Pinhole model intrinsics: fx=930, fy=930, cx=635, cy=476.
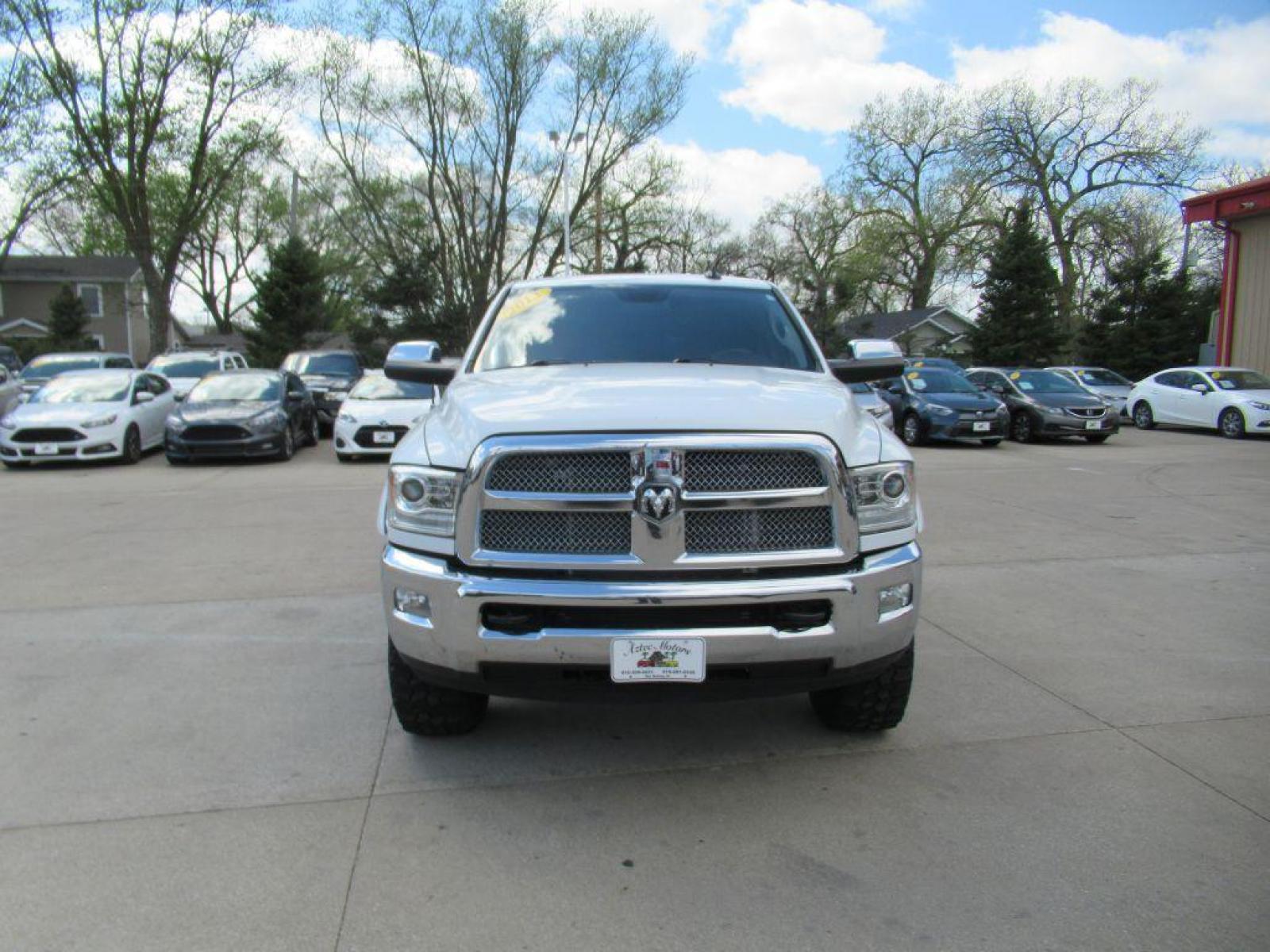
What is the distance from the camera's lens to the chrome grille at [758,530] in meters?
3.12

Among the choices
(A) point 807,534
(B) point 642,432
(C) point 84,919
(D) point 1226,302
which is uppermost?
(D) point 1226,302

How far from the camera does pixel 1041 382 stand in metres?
19.0

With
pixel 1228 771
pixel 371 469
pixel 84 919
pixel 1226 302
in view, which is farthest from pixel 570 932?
pixel 1226 302

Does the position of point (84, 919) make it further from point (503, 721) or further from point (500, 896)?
point (503, 721)

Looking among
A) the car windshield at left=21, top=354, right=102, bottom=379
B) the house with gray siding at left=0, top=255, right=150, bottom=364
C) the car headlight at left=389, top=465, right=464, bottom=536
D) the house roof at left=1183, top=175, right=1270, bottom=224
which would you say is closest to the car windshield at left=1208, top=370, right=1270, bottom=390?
the house roof at left=1183, top=175, right=1270, bottom=224

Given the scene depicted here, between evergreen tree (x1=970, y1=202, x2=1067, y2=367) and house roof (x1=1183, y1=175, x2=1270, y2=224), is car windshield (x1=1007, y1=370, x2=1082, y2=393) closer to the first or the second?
house roof (x1=1183, y1=175, x2=1270, y2=224)

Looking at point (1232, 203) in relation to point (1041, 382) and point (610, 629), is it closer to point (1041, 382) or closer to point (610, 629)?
point (1041, 382)

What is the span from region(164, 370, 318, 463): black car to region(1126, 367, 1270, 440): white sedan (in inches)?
703

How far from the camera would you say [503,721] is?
4.07m

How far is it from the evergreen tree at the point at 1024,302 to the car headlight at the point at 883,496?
30261mm

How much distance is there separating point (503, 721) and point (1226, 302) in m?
26.2

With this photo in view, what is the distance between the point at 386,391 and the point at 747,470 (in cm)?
1316

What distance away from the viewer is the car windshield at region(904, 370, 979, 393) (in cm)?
1773

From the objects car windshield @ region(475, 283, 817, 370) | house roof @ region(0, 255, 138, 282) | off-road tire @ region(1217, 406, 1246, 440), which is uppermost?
house roof @ region(0, 255, 138, 282)
